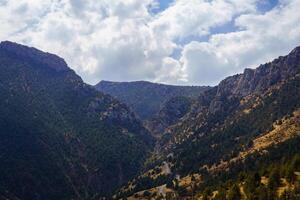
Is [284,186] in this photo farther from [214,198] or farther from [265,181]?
[214,198]

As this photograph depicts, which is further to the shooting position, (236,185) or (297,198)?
(236,185)

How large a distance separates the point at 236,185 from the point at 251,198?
18.0m

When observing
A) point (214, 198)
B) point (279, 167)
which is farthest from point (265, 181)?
point (214, 198)

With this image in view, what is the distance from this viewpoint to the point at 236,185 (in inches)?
6959

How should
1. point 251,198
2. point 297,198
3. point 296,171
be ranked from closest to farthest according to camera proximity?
1. point 297,198
2. point 251,198
3. point 296,171

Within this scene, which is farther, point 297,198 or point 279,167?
point 279,167

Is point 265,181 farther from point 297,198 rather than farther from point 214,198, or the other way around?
point 297,198

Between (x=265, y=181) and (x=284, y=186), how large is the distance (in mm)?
14700

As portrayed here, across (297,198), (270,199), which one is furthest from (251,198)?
(297,198)

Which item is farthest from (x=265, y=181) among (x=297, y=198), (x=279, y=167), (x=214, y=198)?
(x=297, y=198)

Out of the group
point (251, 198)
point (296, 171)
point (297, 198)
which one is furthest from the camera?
point (296, 171)

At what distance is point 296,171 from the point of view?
170 m

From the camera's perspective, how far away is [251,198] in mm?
158875

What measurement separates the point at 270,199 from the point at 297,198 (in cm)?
Answer: 1027
